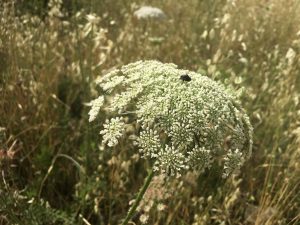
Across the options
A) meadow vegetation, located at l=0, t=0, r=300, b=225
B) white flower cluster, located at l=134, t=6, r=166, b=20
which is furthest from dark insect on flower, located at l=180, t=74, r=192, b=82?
white flower cluster, located at l=134, t=6, r=166, b=20

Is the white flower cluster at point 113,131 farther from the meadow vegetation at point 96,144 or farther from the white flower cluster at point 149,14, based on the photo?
the white flower cluster at point 149,14

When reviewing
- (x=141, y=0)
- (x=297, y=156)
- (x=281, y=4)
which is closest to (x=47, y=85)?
(x=297, y=156)

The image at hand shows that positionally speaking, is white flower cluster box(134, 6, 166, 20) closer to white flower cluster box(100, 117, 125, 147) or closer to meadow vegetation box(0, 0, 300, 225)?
meadow vegetation box(0, 0, 300, 225)

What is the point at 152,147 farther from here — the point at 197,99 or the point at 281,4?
the point at 281,4

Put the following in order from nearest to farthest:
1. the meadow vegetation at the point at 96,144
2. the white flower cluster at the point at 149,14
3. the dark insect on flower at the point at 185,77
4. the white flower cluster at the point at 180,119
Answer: the white flower cluster at the point at 180,119 < the dark insect on flower at the point at 185,77 < the meadow vegetation at the point at 96,144 < the white flower cluster at the point at 149,14

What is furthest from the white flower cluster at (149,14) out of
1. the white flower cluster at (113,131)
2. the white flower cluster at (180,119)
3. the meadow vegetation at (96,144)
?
the white flower cluster at (113,131)
